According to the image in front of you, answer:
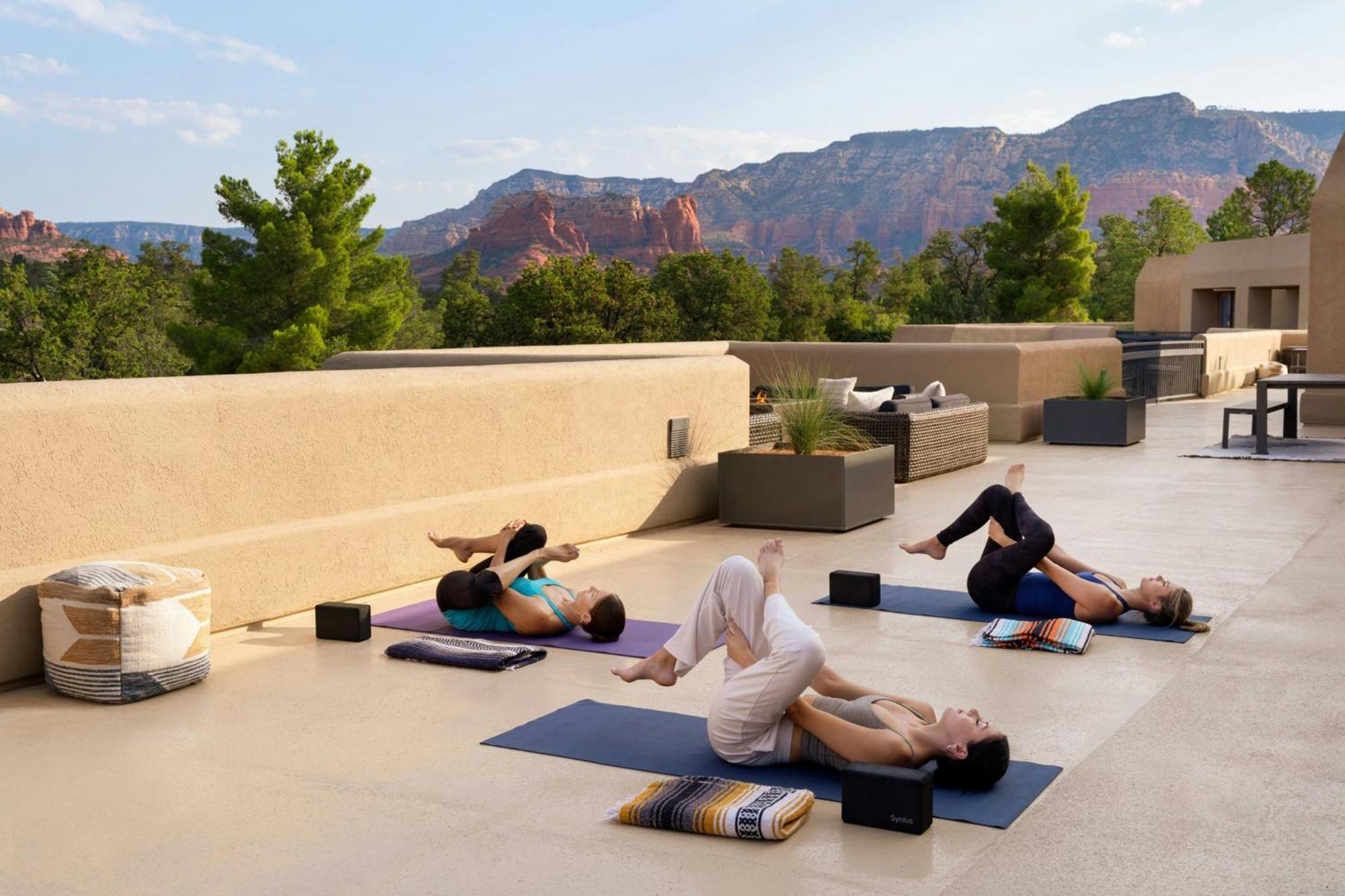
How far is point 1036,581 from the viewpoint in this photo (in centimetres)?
658

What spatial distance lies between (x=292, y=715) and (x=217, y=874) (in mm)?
1521

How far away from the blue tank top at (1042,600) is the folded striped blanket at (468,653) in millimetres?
2418

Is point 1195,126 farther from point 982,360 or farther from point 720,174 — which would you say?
point 982,360

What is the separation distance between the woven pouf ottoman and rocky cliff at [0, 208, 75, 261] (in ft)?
385

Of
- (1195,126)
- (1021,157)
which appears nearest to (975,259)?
(1021,157)

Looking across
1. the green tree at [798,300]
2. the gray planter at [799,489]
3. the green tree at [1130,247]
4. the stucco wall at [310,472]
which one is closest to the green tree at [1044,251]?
the green tree at [798,300]

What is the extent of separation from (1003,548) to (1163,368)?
56.3 feet

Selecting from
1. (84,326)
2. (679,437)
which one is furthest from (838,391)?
(84,326)

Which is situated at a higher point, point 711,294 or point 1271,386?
point 711,294

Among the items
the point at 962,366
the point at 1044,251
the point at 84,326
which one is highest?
the point at 1044,251

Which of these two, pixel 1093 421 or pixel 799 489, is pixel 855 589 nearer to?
pixel 799 489

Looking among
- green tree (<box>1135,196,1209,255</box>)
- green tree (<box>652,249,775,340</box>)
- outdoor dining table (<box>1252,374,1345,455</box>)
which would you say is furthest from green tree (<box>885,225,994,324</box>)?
outdoor dining table (<box>1252,374,1345,455</box>)

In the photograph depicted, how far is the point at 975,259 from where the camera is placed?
234 ft

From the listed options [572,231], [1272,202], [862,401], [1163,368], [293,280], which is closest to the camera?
[862,401]
